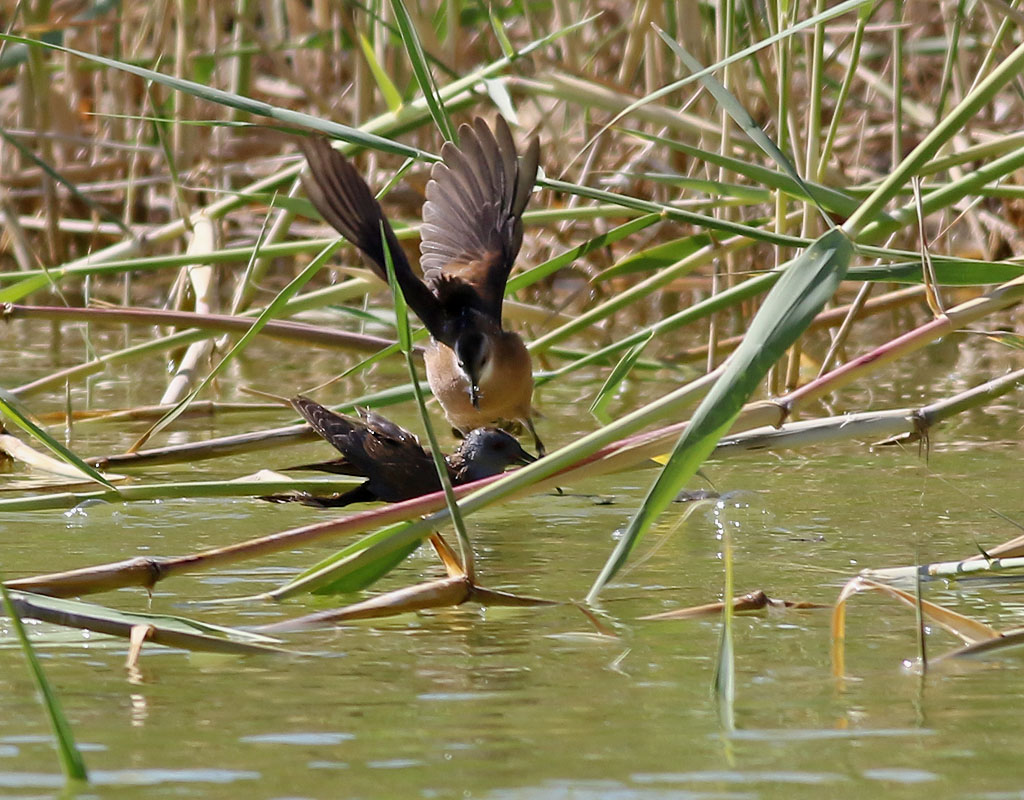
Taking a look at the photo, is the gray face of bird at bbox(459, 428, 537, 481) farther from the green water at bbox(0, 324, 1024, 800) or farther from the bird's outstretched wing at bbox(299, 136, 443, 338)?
the bird's outstretched wing at bbox(299, 136, 443, 338)

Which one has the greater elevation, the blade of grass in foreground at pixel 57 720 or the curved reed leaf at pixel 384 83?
the curved reed leaf at pixel 384 83

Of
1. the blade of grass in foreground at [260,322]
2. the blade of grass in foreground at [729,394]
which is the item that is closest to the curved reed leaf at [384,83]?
the blade of grass in foreground at [260,322]

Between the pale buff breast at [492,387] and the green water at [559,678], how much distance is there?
2.19 ft

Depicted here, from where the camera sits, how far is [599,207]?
3.32 metres

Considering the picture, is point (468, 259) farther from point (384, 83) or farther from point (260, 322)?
point (260, 322)

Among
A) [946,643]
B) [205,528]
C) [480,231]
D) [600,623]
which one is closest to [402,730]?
[600,623]

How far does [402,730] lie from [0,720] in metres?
0.44

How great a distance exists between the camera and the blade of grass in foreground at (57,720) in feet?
4.51

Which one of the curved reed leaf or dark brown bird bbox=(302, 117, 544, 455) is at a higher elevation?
the curved reed leaf

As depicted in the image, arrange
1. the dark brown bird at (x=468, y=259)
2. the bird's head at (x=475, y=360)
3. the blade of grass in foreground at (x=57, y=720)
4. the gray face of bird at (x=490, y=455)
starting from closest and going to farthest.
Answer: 1. the blade of grass in foreground at (x=57, y=720)
2. the gray face of bird at (x=490, y=455)
3. the dark brown bird at (x=468, y=259)
4. the bird's head at (x=475, y=360)

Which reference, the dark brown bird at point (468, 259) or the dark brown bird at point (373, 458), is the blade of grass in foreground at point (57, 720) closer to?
the dark brown bird at point (373, 458)

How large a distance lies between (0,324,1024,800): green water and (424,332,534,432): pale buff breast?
668 mm

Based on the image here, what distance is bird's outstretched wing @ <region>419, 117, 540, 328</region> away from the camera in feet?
12.7

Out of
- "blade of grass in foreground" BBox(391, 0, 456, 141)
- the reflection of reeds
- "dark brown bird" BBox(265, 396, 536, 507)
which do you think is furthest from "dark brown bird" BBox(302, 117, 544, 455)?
"blade of grass in foreground" BBox(391, 0, 456, 141)
